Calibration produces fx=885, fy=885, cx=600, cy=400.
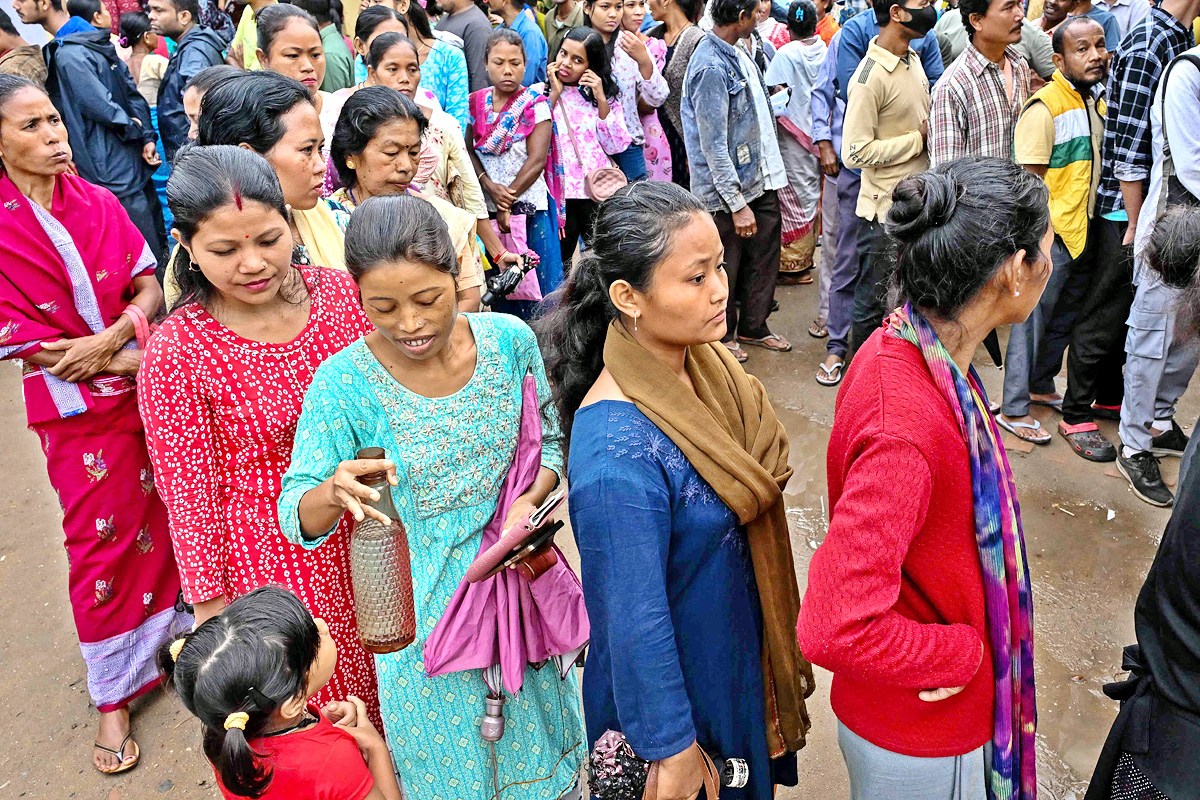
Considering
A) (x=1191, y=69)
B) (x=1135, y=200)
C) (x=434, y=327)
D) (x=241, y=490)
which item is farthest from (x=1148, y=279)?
(x=241, y=490)

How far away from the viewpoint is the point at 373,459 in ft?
5.80

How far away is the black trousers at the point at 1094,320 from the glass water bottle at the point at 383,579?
388 cm

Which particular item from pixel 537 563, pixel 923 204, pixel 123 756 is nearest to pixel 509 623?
pixel 537 563

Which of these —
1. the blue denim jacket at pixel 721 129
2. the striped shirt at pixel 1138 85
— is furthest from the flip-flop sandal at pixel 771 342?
the striped shirt at pixel 1138 85

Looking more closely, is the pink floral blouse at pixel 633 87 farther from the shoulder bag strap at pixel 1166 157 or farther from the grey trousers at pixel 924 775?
the grey trousers at pixel 924 775

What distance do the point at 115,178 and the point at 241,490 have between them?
4.33 metres

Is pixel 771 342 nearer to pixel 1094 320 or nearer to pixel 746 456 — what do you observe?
pixel 1094 320

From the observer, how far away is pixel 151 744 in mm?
3086

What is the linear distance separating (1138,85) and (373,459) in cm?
386

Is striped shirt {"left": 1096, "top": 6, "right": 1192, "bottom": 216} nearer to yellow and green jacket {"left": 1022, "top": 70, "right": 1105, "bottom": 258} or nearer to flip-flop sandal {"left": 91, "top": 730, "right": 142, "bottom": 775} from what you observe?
yellow and green jacket {"left": 1022, "top": 70, "right": 1105, "bottom": 258}

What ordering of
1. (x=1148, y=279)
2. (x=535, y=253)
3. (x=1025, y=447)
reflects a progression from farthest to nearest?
(x=535, y=253), (x=1025, y=447), (x=1148, y=279)

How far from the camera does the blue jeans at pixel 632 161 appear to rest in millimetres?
5773

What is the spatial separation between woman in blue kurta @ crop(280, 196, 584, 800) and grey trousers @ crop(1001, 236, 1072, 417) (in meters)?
3.27

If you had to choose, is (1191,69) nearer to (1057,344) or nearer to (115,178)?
(1057,344)
